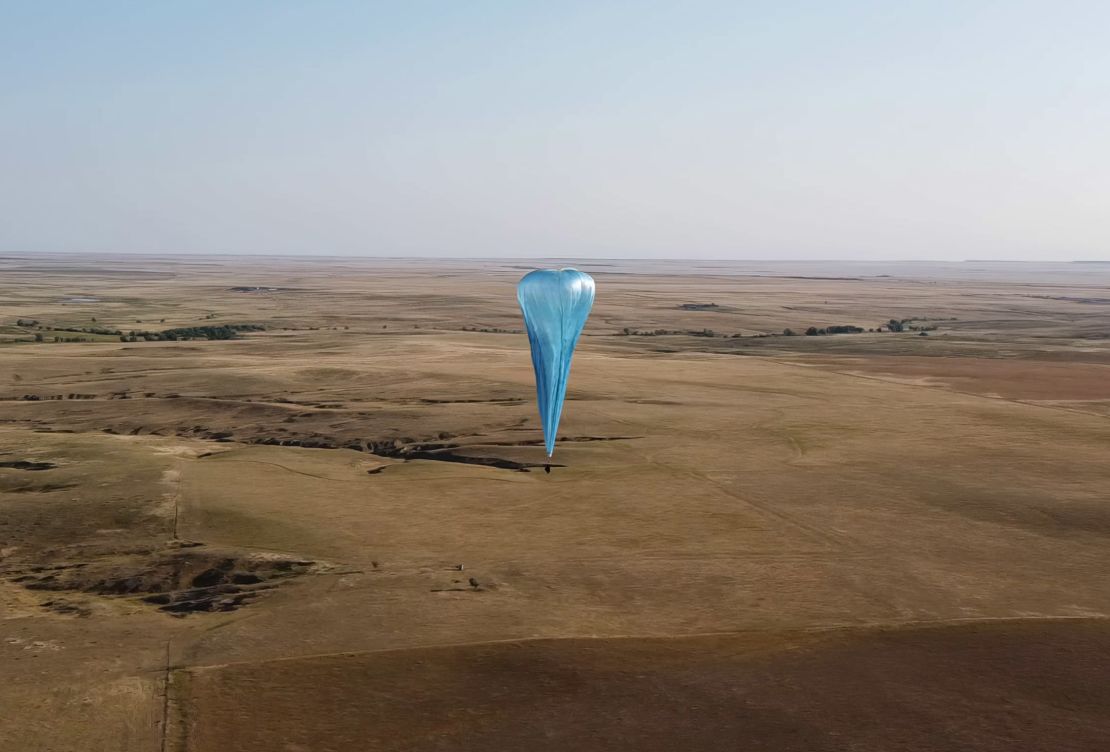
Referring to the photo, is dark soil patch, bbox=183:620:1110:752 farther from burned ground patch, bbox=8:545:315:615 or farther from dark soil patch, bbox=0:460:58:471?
dark soil patch, bbox=0:460:58:471

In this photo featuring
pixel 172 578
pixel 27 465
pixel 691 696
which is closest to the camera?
pixel 691 696

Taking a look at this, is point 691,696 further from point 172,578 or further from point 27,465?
point 27,465

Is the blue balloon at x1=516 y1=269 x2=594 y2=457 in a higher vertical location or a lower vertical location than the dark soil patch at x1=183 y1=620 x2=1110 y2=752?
higher

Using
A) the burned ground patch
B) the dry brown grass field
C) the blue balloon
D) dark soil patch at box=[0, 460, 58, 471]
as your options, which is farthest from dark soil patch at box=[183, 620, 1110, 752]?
dark soil patch at box=[0, 460, 58, 471]

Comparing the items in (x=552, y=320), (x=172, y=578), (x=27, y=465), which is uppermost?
(x=552, y=320)

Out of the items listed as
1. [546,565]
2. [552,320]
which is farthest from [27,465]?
[546,565]

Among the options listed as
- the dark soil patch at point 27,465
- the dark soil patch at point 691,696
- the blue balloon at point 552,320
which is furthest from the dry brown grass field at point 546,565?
the blue balloon at point 552,320
